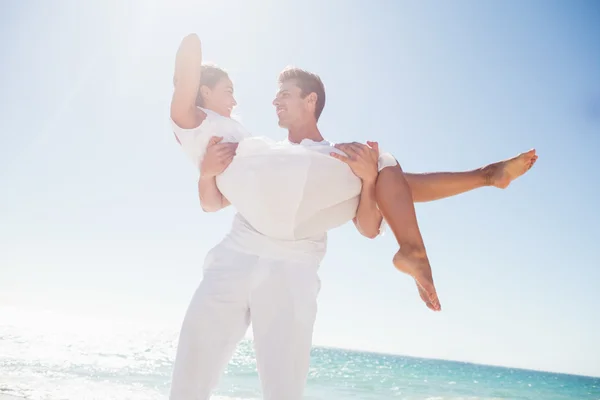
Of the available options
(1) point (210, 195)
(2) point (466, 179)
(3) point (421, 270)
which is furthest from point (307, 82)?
(3) point (421, 270)

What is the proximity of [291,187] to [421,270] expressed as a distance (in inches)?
26.5

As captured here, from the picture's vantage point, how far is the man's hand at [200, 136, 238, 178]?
8.41ft

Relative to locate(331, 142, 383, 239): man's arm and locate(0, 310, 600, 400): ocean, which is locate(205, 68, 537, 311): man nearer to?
locate(331, 142, 383, 239): man's arm

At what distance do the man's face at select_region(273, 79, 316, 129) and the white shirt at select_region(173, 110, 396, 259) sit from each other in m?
0.20

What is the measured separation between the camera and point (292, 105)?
2.71 m

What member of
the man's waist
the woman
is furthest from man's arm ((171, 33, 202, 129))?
the man's waist

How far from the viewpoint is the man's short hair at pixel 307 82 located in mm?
2725

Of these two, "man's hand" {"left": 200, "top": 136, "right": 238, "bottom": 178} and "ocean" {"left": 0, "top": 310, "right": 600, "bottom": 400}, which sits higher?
"man's hand" {"left": 200, "top": 136, "right": 238, "bottom": 178}

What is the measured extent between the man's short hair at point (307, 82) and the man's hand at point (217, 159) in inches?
16.6

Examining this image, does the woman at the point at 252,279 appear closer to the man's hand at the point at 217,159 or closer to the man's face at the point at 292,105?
the man's hand at the point at 217,159

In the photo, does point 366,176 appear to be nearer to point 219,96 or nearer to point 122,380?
point 219,96

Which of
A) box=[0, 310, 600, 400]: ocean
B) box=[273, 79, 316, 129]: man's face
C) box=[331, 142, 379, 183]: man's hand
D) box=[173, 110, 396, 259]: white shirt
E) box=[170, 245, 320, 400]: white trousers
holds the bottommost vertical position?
box=[0, 310, 600, 400]: ocean

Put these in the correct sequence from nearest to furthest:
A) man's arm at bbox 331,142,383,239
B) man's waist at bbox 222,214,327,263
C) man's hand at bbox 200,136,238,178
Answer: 1. man's waist at bbox 222,214,327,263
2. man's arm at bbox 331,142,383,239
3. man's hand at bbox 200,136,238,178

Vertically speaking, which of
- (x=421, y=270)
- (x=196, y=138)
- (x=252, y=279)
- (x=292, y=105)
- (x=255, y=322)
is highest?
(x=292, y=105)
